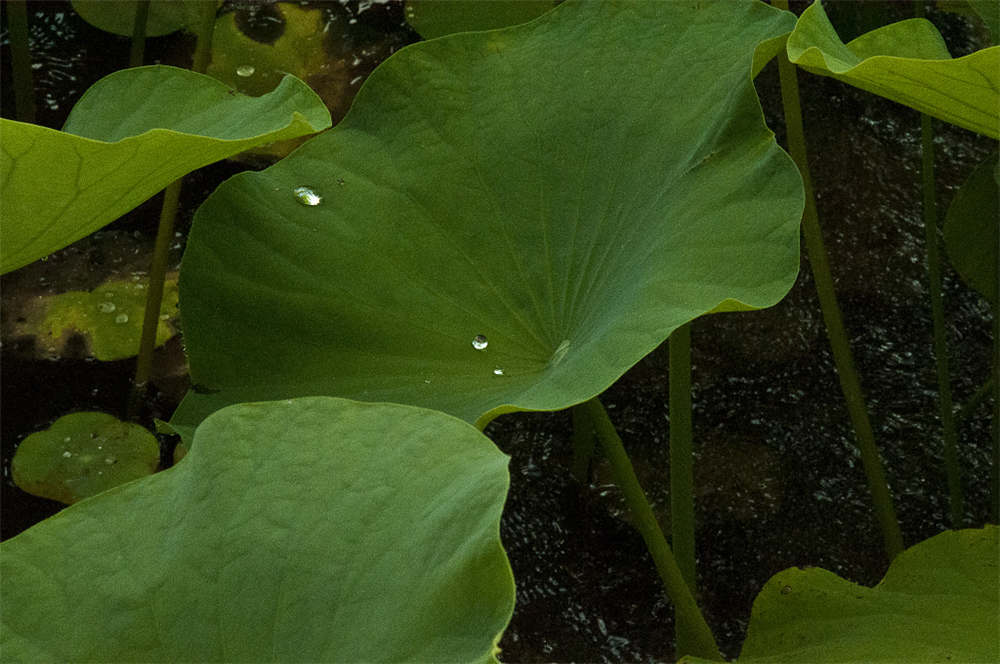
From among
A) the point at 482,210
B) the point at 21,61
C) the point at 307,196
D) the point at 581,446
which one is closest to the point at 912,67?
the point at 482,210

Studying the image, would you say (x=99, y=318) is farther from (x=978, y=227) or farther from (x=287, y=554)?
(x=978, y=227)

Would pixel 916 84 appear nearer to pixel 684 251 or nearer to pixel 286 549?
pixel 684 251

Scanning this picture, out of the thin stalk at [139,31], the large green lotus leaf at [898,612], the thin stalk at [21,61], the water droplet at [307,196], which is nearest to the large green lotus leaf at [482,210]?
the water droplet at [307,196]

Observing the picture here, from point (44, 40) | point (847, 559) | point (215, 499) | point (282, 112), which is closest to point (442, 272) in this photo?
point (282, 112)

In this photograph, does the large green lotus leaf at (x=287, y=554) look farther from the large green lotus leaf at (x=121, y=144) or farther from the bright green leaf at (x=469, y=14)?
the bright green leaf at (x=469, y=14)

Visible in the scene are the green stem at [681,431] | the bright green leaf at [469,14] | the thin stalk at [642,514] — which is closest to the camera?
the thin stalk at [642,514]
